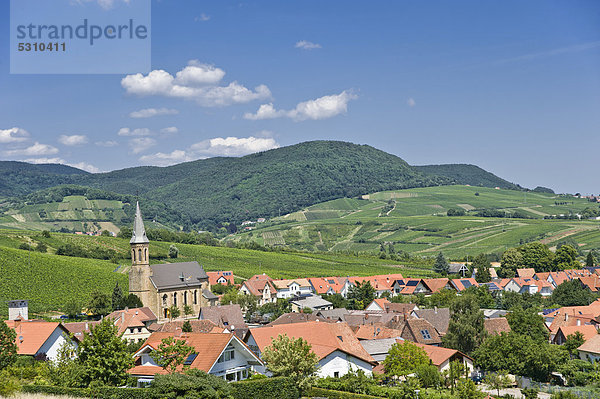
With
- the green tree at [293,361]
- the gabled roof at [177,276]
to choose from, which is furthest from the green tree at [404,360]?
the gabled roof at [177,276]

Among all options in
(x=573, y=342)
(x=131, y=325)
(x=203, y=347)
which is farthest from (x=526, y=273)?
(x=203, y=347)

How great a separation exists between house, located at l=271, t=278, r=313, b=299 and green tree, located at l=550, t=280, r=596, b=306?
36749mm

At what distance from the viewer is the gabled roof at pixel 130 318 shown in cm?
6532

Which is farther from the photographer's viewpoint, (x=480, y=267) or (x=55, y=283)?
(x=480, y=267)

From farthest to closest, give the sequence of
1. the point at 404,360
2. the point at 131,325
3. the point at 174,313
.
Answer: the point at 174,313 < the point at 131,325 < the point at 404,360

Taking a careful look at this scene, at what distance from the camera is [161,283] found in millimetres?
86625

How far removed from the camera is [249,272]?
385ft

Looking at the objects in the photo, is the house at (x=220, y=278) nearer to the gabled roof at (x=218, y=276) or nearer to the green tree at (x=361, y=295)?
the gabled roof at (x=218, y=276)

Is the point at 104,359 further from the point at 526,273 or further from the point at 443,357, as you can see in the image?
the point at 526,273

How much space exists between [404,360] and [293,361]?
10.6 metres

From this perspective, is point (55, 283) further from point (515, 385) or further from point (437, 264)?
point (437, 264)

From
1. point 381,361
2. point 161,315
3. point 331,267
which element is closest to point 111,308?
point 161,315

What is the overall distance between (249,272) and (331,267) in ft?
71.0

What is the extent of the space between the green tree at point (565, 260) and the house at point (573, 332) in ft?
207
